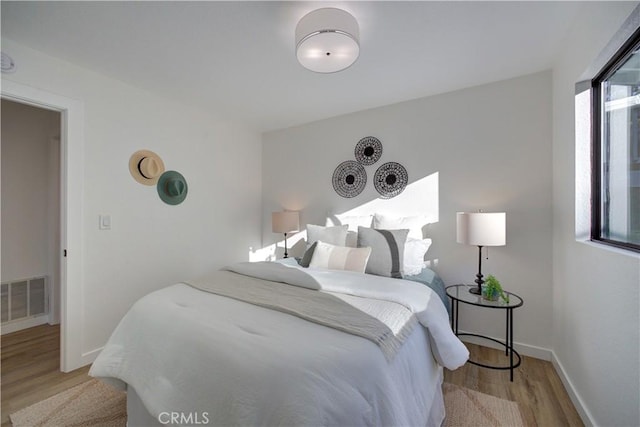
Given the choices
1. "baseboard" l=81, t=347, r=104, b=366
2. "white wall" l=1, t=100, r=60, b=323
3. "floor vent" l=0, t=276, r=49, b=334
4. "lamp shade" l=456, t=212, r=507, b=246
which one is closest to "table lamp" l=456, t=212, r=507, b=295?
"lamp shade" l=456, t=212, r=507, b=246

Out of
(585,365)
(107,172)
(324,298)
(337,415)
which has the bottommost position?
(585,365)

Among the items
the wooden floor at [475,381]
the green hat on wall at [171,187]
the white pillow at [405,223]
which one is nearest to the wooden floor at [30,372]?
the wooden floor at [475,381]

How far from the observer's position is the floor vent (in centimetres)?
282

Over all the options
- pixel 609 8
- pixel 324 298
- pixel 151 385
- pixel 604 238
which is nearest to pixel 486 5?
pixel 609 8

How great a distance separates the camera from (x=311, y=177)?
3.55 metres

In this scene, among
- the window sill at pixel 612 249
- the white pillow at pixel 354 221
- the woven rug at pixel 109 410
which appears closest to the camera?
the window sill at pixel 612 249

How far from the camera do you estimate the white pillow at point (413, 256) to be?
2.30 meters

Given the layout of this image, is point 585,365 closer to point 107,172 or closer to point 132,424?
point 132,424

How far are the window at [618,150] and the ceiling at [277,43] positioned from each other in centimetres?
49

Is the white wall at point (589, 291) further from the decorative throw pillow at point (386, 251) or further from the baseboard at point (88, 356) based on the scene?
the baseboard at point (88, 356)

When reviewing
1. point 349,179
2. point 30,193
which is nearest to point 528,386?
point 349,179

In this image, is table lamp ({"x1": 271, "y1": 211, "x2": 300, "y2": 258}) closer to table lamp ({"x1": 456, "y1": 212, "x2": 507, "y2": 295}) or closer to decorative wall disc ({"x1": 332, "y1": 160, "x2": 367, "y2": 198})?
decorative wall disc ({"x1": 332, "y1": 160, "x2": 367, "y2": 198})

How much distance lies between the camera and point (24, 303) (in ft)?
9.64

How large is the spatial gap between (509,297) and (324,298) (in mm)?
1561
